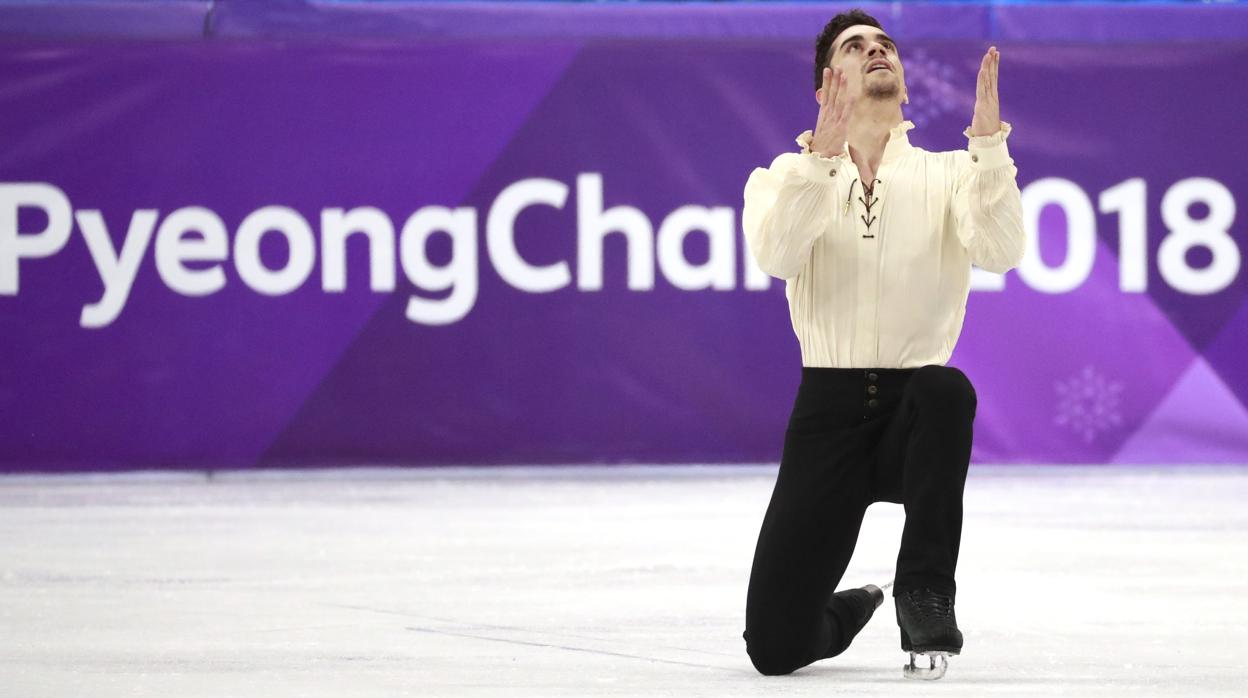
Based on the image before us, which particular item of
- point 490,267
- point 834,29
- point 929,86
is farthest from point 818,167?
point 929,86

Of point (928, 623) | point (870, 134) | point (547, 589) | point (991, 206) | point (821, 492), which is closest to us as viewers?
point (928, 623)

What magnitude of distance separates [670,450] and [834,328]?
5.48 metres

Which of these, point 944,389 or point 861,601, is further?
point 861,601

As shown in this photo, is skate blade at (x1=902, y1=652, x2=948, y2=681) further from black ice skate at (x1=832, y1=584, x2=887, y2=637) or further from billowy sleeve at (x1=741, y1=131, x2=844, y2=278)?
billowy sleeve at (x1=741, y1=131, x2=844, y2=278)

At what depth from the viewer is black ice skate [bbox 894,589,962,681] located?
3527mm

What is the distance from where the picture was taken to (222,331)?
30.2 feet

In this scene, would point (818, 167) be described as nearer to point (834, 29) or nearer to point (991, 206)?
point (991, 206)

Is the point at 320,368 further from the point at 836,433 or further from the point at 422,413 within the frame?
the point at 836,433

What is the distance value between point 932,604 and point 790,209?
0.75 meters

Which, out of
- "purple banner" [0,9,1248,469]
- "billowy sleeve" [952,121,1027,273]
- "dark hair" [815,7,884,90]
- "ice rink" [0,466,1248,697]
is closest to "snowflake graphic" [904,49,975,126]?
"purple banner" [0,9,1248,469]

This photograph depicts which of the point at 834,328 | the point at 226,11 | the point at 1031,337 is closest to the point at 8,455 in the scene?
the point at 226,11

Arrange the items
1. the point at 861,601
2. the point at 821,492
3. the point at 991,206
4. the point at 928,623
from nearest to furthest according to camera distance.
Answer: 1. the point at 928,623
2. the point at 991,206
3. the point at 821,492
4. the point at 861,601

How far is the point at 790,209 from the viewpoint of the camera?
3.68 m

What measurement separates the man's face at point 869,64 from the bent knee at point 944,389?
0.56 metres
